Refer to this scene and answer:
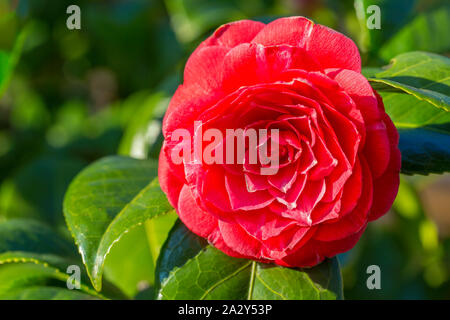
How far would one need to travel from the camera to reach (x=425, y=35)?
108 cm

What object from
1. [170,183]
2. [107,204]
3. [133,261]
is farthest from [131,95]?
[170,183]

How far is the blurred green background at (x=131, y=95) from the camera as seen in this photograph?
108 centimetres

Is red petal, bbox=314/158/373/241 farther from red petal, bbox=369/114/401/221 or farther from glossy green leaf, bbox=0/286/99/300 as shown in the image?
glossy green leaf, bbox=0/286/99/300

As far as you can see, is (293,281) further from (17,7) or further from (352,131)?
(17,7)

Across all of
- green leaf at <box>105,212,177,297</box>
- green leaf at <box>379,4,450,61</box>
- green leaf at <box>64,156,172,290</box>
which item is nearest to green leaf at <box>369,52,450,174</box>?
green leaf at <box>379,4,450,61</box>

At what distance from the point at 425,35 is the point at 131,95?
3.68 feet

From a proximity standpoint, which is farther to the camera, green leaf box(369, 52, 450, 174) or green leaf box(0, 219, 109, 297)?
green leaf box(0, 219, 109, 297)

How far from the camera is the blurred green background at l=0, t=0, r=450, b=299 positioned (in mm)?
1084

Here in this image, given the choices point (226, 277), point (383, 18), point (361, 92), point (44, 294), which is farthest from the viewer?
point (383, 18)

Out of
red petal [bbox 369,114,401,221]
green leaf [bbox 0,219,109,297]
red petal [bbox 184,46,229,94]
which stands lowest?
green leaf [bbox 0,219,109,297]

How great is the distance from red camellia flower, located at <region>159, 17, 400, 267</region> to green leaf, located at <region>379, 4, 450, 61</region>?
0.42 metres

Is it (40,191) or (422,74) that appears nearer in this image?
(422,74)

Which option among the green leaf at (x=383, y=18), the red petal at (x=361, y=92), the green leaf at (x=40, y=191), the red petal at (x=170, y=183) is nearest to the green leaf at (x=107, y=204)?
the red petal at (x=170, y=183)

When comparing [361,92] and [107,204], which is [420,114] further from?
[107,204]
